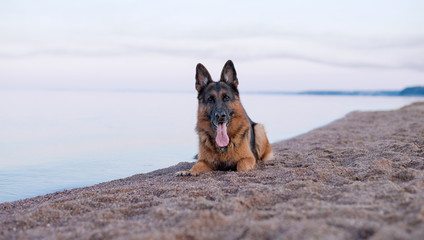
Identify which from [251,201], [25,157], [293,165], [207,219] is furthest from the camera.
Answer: [25,157]

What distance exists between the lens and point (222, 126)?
19.1 ft

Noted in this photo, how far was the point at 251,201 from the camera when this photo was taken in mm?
3523

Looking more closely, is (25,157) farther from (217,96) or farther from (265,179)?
(265,179)

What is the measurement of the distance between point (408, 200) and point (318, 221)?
1006 millimetres

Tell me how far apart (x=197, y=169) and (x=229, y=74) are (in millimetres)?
1780

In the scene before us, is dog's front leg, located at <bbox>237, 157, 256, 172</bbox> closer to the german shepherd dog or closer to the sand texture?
the german shepherd dog

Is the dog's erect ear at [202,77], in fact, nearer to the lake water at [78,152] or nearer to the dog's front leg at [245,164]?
the dog's front leg at [245,164]

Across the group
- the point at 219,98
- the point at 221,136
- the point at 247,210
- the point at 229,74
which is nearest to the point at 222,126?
the point at 221,136

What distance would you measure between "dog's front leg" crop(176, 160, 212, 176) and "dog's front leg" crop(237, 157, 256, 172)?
54 centimetres

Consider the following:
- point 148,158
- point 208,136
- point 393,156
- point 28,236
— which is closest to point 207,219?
point 28,236

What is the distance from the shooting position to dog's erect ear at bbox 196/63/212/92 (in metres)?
6.15

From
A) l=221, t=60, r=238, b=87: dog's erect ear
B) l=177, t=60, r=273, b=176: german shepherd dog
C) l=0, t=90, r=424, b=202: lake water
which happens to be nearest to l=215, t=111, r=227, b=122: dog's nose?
l=177, t=60, r=273, b=176: german shepherd dog

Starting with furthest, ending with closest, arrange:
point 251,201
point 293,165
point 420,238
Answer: point 293,165
point 251,201
point 420,238

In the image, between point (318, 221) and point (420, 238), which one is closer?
point (420, 238)
